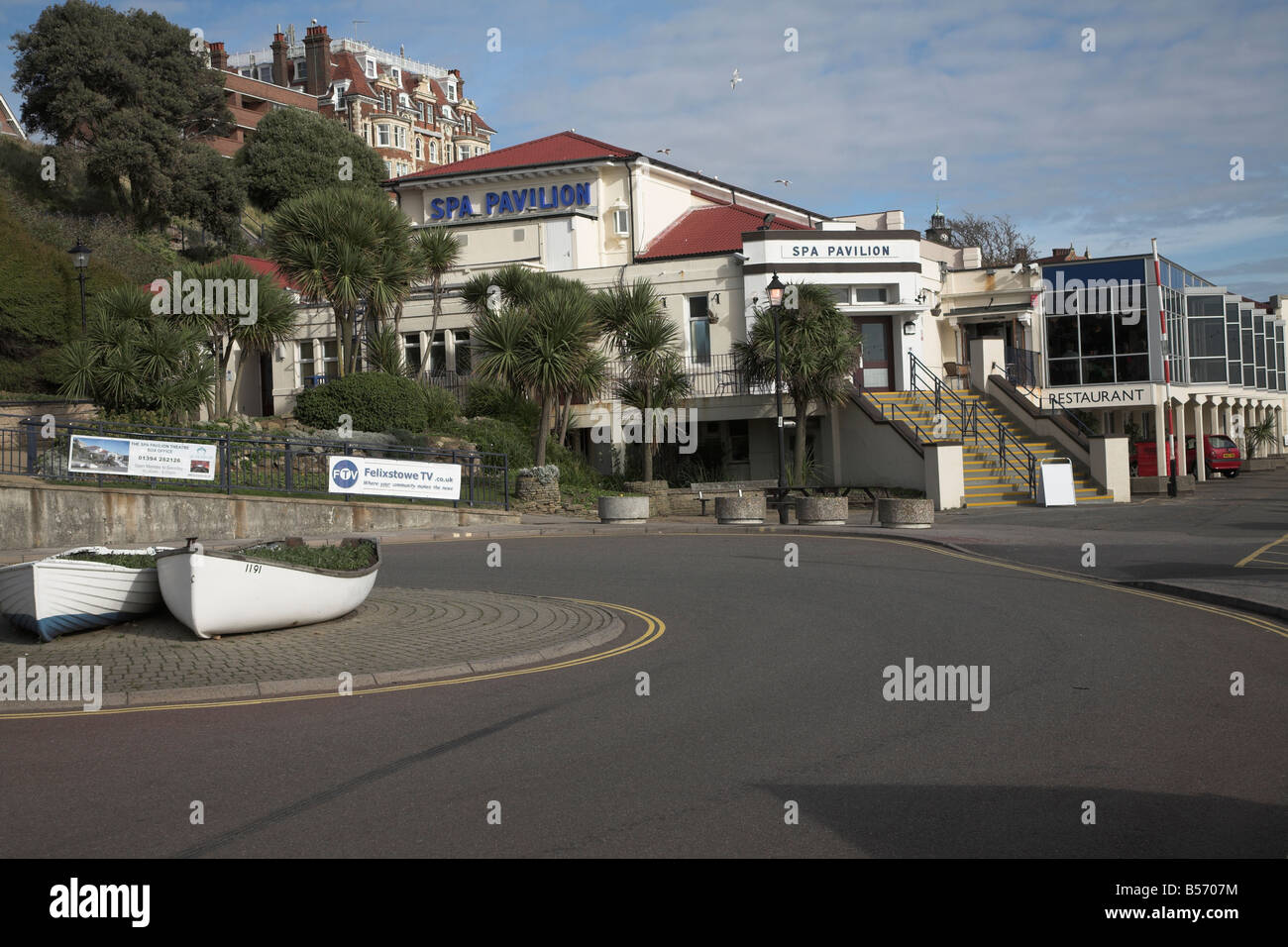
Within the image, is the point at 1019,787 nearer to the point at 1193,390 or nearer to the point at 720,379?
the point at 720,379

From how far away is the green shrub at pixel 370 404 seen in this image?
109ft

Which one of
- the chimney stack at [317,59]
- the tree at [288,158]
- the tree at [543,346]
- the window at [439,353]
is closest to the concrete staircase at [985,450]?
the tree at [543,346]

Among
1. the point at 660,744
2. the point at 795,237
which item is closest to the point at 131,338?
the point at 795,237

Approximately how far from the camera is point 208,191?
5625cm

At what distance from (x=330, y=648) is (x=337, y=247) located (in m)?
24.3

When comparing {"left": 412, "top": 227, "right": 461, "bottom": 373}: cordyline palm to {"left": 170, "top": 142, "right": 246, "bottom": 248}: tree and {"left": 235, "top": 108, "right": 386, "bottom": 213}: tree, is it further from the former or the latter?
{"left": 235, "top": 108, "right": 386, "bottom": 213}: tree

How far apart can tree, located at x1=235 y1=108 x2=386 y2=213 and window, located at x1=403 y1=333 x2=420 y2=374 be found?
963 inches

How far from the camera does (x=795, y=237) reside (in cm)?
3600

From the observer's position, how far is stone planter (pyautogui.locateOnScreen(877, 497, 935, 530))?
79.4ft

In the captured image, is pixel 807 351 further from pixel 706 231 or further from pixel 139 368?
pixel 139 368

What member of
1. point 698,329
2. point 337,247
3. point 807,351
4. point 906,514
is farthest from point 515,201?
point 906,514

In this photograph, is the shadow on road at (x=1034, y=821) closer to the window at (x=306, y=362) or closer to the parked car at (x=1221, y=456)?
the window at (x=306, y=362)

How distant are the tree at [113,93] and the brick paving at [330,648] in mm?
46101

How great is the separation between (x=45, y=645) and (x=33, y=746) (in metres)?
3.70
